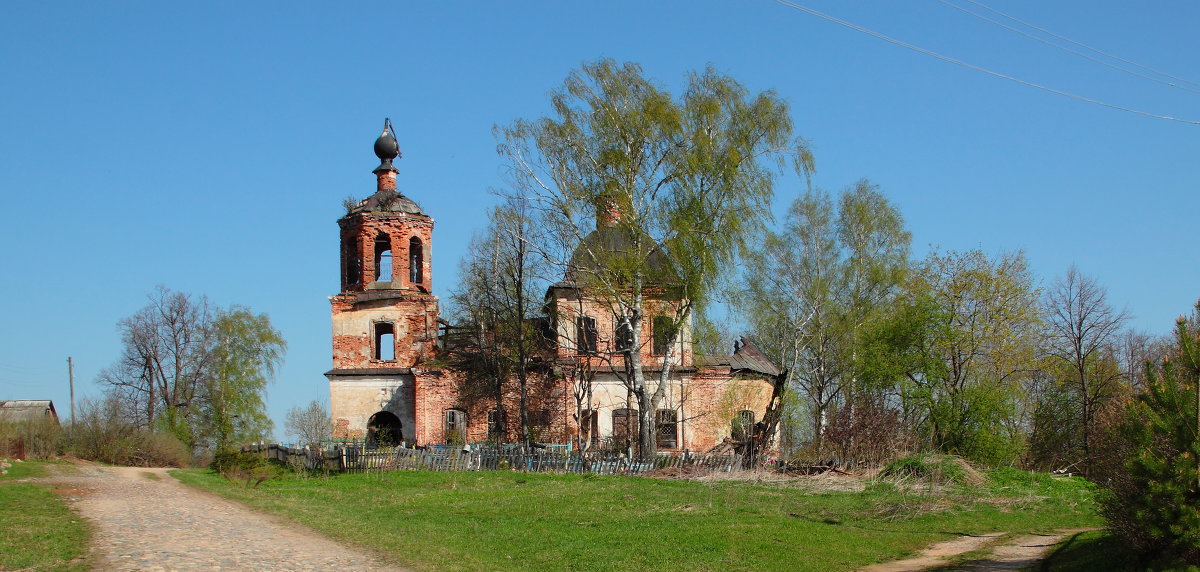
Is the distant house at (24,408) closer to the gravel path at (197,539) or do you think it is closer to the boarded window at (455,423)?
the boarded window at (455,423)

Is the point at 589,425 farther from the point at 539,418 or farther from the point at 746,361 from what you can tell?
the point at 746,361

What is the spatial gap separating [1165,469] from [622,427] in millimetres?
25638

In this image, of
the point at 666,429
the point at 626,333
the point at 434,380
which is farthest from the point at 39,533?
the point at 666,429

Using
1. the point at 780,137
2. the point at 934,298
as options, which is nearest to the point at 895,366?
the point at 934,298

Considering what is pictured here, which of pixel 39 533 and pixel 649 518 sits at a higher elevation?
pixel 39 533

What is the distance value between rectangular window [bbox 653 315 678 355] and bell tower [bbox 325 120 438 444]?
10.7 metres

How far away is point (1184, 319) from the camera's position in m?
10.4

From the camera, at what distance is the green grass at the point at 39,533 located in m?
10.9

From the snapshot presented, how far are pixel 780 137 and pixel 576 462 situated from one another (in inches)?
408

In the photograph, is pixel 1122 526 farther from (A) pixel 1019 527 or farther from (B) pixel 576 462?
(B) pixel 576 462

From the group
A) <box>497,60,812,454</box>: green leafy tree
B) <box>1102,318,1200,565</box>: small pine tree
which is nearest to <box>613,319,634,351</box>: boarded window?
<box>497,60,812,454</box>: green leafy tree

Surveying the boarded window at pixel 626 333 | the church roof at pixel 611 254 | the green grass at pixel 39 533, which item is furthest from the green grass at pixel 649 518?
the church roof at pixel 611 254

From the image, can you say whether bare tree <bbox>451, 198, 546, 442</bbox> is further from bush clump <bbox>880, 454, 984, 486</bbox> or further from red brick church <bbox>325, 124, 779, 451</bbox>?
bush clump <bbox>880, 454, 984, 486</bbox>

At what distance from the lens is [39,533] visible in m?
12.9
